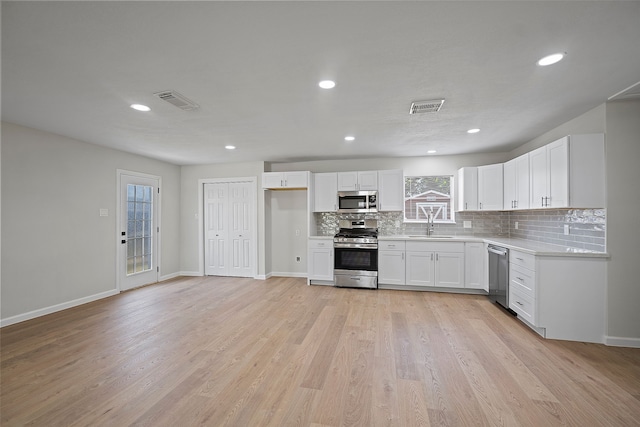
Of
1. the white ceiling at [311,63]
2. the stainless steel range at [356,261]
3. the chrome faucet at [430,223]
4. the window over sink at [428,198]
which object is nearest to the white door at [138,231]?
the white ceiling at [311,63]

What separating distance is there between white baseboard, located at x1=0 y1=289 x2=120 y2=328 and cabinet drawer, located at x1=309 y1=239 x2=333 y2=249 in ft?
11.4

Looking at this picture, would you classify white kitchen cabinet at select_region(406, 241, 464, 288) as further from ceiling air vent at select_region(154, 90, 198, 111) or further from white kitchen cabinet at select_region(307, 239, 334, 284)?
ceiling air vent at select_region(154, 90, 198, 111)

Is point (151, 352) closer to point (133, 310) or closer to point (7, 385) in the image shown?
point (7, 385)

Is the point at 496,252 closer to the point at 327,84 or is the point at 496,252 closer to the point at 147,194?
the point at 327,84

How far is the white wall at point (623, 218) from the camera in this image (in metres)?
2.73

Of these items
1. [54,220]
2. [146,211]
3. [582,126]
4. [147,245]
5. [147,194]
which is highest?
[582,126]

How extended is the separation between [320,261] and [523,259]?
3114mm

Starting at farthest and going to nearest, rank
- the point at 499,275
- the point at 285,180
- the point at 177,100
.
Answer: the point at 285,180
the point at 499,275
the point at 177,100

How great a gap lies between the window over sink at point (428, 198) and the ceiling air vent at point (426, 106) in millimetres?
2570

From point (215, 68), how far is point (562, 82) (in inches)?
113

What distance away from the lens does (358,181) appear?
17.2 ft

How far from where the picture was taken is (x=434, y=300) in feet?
14.1

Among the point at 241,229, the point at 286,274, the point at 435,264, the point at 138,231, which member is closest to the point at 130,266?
the point at 138,231

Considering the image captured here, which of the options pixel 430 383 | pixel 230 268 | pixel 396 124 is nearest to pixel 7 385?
pixel 430 383
